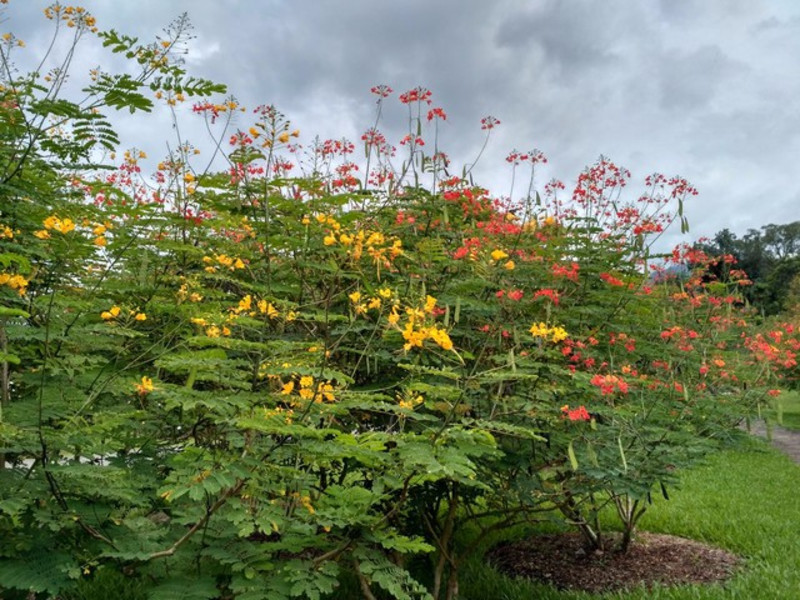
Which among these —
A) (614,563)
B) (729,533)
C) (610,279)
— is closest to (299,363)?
(610,279)

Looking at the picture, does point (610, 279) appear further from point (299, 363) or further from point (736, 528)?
point (736, 528)

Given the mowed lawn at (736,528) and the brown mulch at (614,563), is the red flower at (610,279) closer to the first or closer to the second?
the mowed lawn at (736,528)

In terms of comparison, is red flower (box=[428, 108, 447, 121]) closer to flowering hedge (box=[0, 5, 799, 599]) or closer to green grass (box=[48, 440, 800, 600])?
flowering hedge (box=[0, 5, 799, 599])

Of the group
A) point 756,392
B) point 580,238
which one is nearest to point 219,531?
point 580,238

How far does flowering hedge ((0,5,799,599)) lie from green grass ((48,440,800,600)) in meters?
0.57

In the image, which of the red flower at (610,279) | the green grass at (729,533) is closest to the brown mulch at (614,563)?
the green grass at (729,533)

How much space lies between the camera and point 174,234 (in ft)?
14.4

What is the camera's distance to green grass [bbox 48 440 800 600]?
516 cm

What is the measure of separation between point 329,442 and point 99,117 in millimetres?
1867

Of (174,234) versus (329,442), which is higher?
(174,234)

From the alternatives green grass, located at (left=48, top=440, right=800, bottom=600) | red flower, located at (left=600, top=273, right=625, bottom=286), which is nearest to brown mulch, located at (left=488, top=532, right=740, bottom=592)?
green grass, located at (left=48, top=440, right=800, bottom=600)

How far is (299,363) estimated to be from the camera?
291 cm

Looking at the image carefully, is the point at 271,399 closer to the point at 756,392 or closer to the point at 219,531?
the point at 219,531

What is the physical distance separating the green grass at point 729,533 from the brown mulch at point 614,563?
24 centimetres
